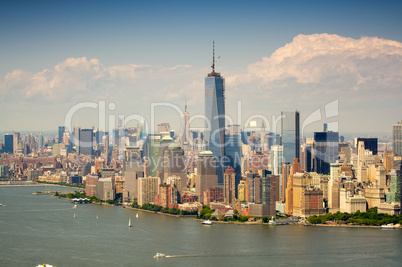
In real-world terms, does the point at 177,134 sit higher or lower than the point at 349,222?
higher

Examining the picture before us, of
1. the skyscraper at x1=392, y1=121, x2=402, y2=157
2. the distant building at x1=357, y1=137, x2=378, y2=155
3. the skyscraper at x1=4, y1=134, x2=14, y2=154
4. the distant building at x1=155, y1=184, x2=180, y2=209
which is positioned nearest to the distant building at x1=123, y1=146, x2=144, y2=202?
the distant building at x1=155, y1=184, x2=180, y2=209

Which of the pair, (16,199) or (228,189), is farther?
(16,199)

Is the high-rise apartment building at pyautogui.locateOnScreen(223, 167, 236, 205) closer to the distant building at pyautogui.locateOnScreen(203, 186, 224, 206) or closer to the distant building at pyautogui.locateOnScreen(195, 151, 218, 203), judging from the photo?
the distant building at pyautogui.locateOnScreen(203, 186, 224, 206)

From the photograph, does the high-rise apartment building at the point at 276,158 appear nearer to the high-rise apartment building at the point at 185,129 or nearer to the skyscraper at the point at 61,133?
the high-rise apartment building at the point at 185,129

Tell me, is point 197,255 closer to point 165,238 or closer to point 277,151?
point 165,238

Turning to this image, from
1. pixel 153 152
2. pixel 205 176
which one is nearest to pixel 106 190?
pixel 205 176

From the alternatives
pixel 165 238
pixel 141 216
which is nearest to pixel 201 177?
pixel 141 216

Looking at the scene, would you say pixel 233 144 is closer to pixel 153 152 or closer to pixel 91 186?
pixel 153 152
